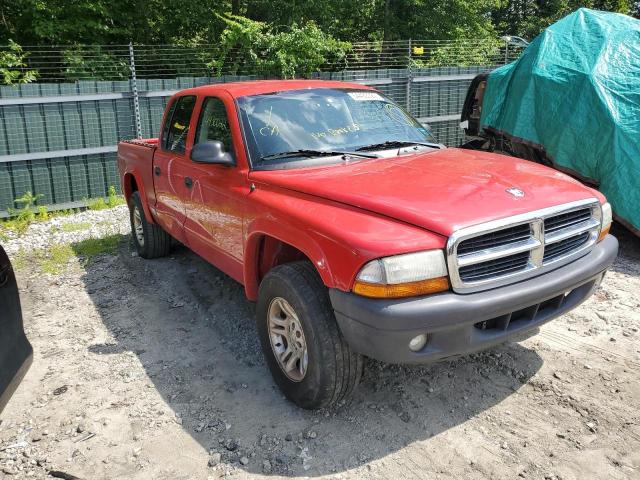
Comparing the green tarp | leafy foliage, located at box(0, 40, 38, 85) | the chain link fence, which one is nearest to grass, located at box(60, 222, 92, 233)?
the chain link fence

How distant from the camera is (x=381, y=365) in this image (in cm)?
387

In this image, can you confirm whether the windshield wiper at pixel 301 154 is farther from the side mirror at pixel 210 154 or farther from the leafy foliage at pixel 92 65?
the leafy foliage at pixel 92 65

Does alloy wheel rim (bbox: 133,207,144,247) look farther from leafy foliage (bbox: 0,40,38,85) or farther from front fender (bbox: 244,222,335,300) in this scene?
leafy foliage (bbox: 0,40,38,85)

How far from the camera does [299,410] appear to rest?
343 cm

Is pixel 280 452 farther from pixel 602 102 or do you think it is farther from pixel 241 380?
pixel 602 102

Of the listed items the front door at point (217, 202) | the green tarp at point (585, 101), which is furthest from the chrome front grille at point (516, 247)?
the green tarp at point (585, 101)

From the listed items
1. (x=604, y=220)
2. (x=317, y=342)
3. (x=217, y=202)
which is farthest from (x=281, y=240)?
(x=604, y=220)

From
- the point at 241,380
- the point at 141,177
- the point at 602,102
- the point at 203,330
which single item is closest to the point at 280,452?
the point at 241,380

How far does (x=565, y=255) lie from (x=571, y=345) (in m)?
1.17

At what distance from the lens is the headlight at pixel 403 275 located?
2.67m

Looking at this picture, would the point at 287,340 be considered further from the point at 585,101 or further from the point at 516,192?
the point at 585,101

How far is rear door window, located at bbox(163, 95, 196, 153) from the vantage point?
16.1ft

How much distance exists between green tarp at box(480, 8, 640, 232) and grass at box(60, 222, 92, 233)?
599 cm

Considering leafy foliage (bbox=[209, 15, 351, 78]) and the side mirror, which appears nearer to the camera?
the side mirror
